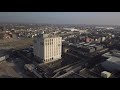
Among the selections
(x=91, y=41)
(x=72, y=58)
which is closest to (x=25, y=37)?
(x=72, y=58)

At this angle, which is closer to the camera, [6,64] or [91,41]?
[6,64]
